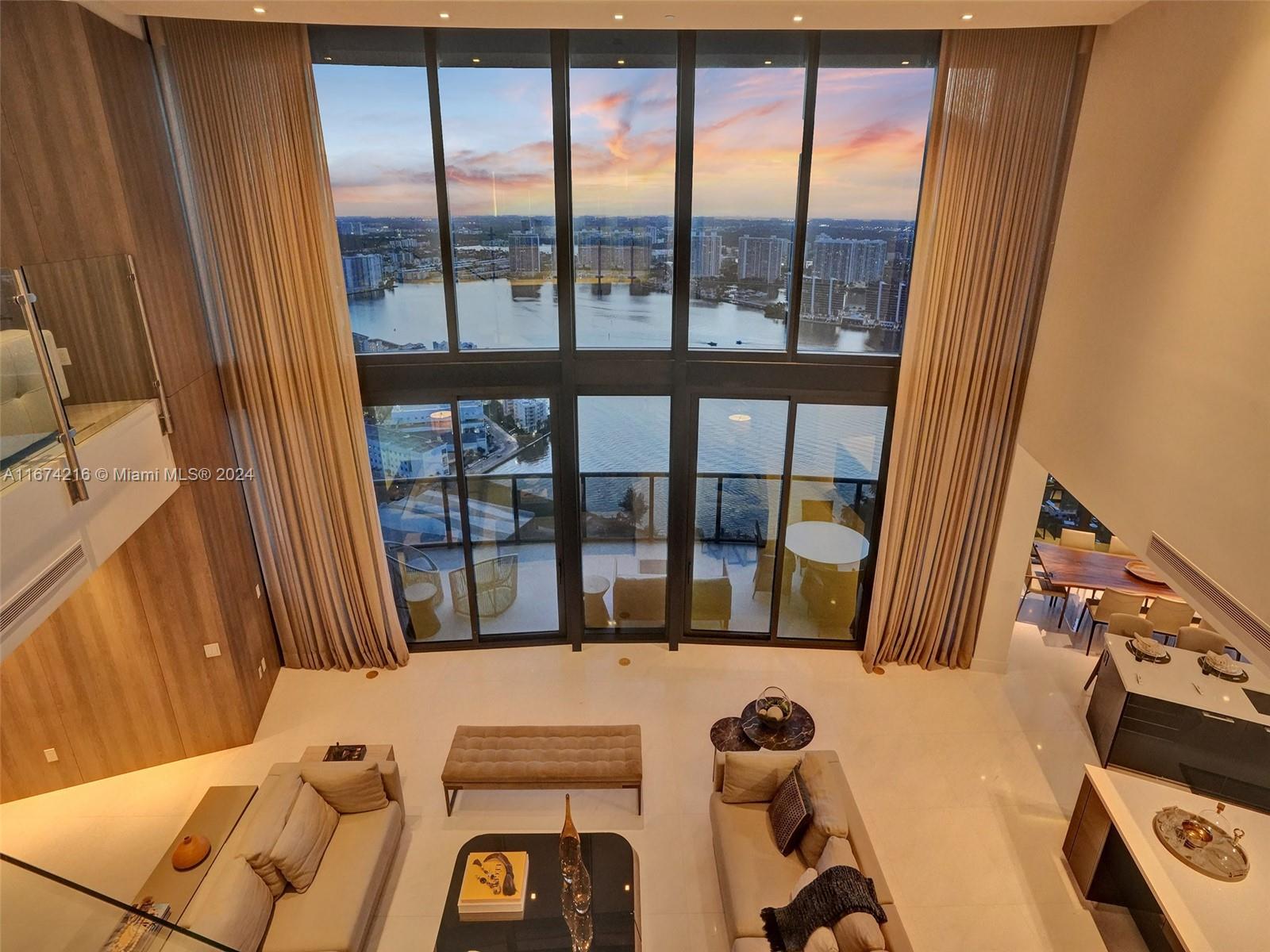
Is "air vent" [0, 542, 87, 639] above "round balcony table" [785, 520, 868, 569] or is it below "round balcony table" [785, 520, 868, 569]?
above

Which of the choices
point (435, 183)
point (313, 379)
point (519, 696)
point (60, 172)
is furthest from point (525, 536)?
point (60, 172)

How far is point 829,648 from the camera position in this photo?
23.6ft

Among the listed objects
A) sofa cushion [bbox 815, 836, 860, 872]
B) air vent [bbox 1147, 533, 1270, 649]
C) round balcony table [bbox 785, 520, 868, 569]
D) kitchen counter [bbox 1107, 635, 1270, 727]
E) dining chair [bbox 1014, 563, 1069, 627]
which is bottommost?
dining chair [bbox 1014, 563, 1069, 627]

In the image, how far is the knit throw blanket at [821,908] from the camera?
145 inches

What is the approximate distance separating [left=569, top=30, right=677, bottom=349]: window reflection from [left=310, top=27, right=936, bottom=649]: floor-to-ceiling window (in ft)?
0.06

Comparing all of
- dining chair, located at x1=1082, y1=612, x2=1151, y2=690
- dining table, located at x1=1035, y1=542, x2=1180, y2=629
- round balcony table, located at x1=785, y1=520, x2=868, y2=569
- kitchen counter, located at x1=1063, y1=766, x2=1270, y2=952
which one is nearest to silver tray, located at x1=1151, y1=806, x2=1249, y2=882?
kitchen counter, located at x1=1063, y1=766, x2=1270, y2=952

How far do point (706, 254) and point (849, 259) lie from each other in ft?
3.84

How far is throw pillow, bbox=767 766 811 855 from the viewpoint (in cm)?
443

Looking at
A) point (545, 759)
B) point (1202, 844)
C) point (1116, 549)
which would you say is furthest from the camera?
→ point (1116, 549)

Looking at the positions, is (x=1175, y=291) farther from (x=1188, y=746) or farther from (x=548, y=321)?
(x=548, y=321)

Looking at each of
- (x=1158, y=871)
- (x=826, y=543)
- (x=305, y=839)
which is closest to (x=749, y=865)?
(x=1158, y=871)

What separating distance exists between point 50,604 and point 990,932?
5618 mm

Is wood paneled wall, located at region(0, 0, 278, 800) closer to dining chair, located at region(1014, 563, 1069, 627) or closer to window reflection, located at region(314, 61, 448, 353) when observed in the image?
window reflection, located at region(314, 61, 448, 353)

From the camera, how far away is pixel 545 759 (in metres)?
5.19
